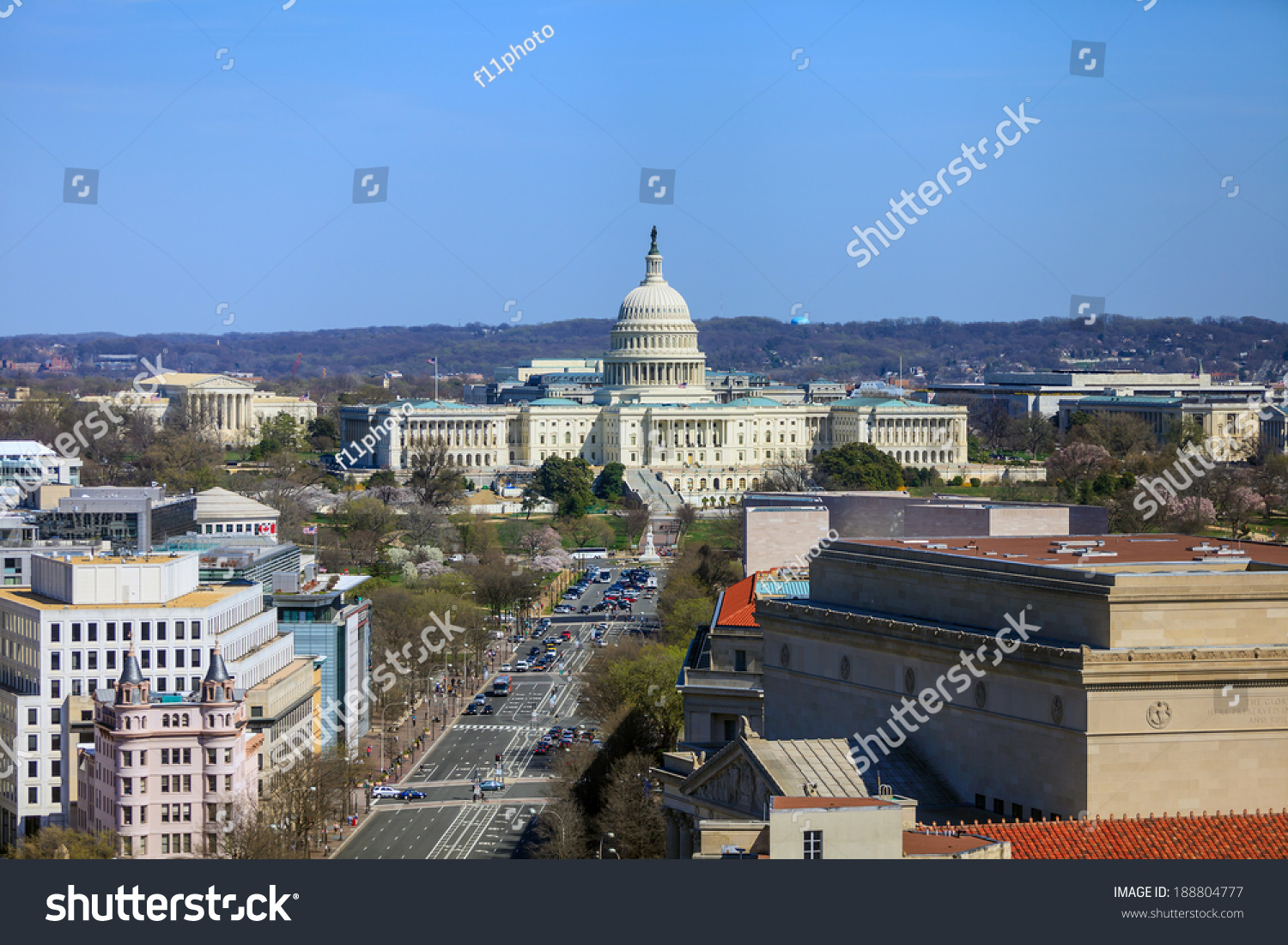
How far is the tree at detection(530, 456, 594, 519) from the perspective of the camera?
146 m

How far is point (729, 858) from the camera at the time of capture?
78.9 feet

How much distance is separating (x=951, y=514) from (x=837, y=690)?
12707 millimetres

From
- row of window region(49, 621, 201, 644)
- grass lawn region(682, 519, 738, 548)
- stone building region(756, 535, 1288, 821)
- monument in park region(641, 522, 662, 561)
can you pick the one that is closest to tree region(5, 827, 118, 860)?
row of window region(49, 621, 201, 644)

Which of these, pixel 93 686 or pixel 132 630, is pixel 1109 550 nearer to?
pixel 132 630

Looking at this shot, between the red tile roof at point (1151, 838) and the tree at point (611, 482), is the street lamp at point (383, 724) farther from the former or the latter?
the tree at point (611, 482)

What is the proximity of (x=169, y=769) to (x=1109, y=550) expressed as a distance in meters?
22.7

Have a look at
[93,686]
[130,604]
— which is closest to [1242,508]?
[130,604]

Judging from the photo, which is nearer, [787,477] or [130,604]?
[130,604]

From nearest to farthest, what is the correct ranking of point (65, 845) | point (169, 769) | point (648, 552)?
point (65, 845) → point (169, 769) → point (648, 552)

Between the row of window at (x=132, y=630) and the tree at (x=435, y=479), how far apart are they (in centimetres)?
8552

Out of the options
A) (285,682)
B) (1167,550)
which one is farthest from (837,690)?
(285,682)

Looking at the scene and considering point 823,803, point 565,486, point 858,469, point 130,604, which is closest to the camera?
point 823,803

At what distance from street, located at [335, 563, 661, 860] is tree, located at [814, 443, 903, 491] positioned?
66591 millimetres

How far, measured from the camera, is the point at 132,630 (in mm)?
53719
